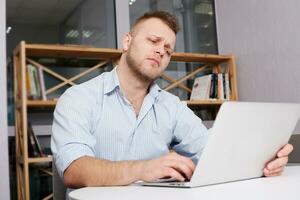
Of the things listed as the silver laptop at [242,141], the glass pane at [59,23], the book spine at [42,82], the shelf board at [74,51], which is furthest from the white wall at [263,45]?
the silver laptop at [242,141]

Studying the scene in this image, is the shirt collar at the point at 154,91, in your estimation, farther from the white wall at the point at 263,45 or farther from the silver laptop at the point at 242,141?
the white wall at the point at 263,45

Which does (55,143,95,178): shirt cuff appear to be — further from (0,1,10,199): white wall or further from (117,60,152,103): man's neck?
(0,1,10,199): white wall

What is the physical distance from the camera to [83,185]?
38.5 inches

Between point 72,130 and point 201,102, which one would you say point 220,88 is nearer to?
point 201,102

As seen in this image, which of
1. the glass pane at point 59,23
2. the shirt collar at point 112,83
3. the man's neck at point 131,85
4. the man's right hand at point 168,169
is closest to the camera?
the man's right hand at point 168,169

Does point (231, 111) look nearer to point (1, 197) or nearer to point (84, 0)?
point (1, 197)

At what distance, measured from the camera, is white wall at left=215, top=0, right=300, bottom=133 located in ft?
8.38

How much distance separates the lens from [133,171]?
91 centimetres

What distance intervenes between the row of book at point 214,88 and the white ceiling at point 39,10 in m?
1.17

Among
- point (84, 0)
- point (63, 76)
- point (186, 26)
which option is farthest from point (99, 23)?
point (186, 26)

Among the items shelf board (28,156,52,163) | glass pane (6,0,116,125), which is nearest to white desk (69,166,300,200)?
shelf board (28,156,52,163)

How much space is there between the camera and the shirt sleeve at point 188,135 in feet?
4.65

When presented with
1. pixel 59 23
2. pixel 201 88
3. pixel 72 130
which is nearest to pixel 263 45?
pixel 201 88

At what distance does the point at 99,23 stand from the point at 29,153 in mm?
1132
